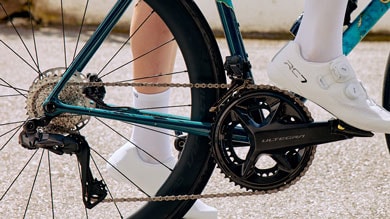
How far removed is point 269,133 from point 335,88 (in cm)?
23

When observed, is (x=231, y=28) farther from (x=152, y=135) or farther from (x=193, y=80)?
(x=152, y=135)

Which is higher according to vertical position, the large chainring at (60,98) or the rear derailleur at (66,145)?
the large chainring at (60,98)

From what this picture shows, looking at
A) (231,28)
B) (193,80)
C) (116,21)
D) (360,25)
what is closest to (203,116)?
(193,80)

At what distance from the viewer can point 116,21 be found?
2381 mm

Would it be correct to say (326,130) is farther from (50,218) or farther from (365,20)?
(50,218)

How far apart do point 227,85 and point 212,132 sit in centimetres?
14

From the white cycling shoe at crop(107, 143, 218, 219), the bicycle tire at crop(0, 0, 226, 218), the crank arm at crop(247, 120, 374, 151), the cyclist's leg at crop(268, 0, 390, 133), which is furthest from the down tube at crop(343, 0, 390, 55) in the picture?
the white cycling shoe at crop(107, 143, 218, 219)

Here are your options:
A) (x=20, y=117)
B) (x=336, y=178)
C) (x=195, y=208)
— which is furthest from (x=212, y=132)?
(x=20, y=117)

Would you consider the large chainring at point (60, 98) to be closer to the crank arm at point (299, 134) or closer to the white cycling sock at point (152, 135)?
the white cycling sock at point (152, 135)

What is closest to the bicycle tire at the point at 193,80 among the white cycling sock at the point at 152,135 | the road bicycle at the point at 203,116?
the road bicycle at the point at 203,116

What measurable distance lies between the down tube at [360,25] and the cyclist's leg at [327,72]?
12 centimetres

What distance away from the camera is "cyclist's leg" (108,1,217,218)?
2.70 metres

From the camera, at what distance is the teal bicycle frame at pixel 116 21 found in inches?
92.8

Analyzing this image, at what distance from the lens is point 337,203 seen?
3174mm
